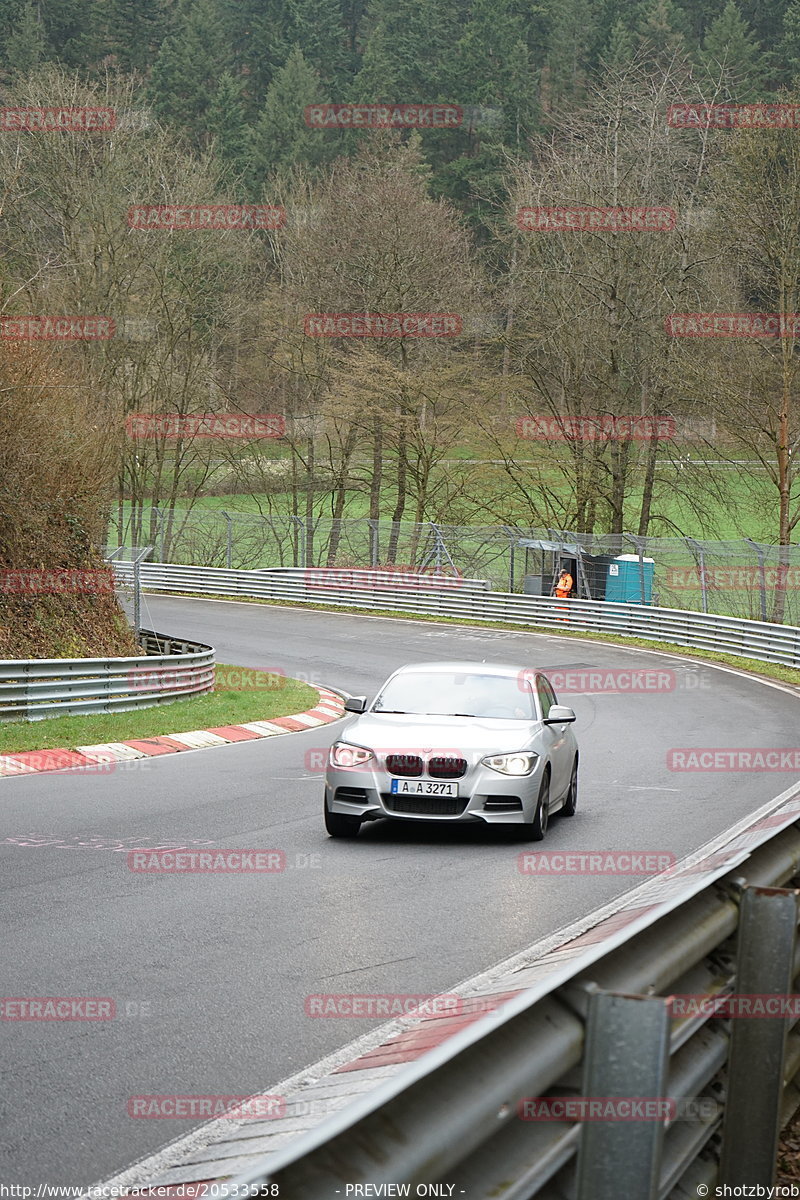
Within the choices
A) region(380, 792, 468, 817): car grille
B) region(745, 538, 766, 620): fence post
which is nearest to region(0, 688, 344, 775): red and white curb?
region(380, 792, 468, 817): car grille

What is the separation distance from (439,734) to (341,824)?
A: 1120mm

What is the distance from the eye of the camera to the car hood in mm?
11414

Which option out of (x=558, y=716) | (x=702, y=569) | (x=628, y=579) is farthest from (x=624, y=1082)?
(x=628, y=579)

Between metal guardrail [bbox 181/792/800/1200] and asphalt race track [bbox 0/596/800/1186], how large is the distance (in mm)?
2118

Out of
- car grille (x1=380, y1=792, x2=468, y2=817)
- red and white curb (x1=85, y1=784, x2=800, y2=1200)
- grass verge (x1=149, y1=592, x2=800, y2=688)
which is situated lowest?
grass verge (x1=149, y1=592, x2=800, y2=688)

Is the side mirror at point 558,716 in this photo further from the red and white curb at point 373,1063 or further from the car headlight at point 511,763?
the red and white curb at point 373,1063

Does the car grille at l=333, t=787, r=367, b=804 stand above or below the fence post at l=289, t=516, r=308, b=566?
below

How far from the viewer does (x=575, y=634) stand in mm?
39344

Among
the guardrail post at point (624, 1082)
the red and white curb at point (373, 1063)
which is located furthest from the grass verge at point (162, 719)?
the guardrail post at point (624, 1082)

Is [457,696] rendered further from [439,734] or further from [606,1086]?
[606,1086]

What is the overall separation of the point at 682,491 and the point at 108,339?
72.4 ft

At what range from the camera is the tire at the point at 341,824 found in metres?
11.5

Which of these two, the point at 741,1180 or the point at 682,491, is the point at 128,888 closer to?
the point at 741,1180

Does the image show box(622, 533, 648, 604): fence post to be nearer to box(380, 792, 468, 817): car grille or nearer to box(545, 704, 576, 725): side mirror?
box(545, 704, 576, 725): side mirror
